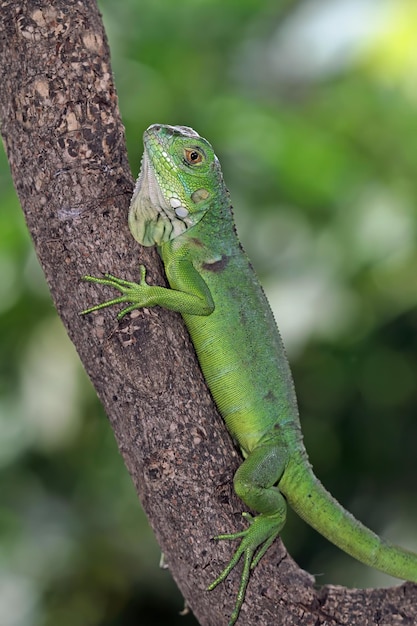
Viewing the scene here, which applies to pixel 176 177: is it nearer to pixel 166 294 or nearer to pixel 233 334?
pixel 166 294

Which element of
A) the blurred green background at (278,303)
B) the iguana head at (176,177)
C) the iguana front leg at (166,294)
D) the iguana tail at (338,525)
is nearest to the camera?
the iguana front leg at (166,294)

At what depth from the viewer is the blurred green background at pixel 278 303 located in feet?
20.2

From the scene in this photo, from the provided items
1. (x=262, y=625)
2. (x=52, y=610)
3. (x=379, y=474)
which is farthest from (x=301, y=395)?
(x=262, y=625)

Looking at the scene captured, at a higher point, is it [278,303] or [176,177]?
[176,177]

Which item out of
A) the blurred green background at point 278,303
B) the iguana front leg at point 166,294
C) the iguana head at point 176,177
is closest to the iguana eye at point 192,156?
the iguana head at point 176,177

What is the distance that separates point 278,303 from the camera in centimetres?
640

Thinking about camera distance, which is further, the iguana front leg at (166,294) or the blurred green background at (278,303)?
the blurred green background at (278,303)

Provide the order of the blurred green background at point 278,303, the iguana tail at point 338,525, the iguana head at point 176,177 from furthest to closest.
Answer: the blurred green background at point 278,303 < the iguana head at point 176,177 < the iguana tail at point 338,525

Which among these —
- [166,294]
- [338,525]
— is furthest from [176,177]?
[338,525]

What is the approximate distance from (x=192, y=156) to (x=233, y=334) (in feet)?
3.16

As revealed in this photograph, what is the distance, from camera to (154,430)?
3.65 metres

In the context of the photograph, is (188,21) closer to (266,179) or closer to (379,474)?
(266,179)

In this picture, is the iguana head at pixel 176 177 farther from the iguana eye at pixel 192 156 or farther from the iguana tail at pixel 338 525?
the iguana tail at pixel 338 525

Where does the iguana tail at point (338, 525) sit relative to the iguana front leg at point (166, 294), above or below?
below
